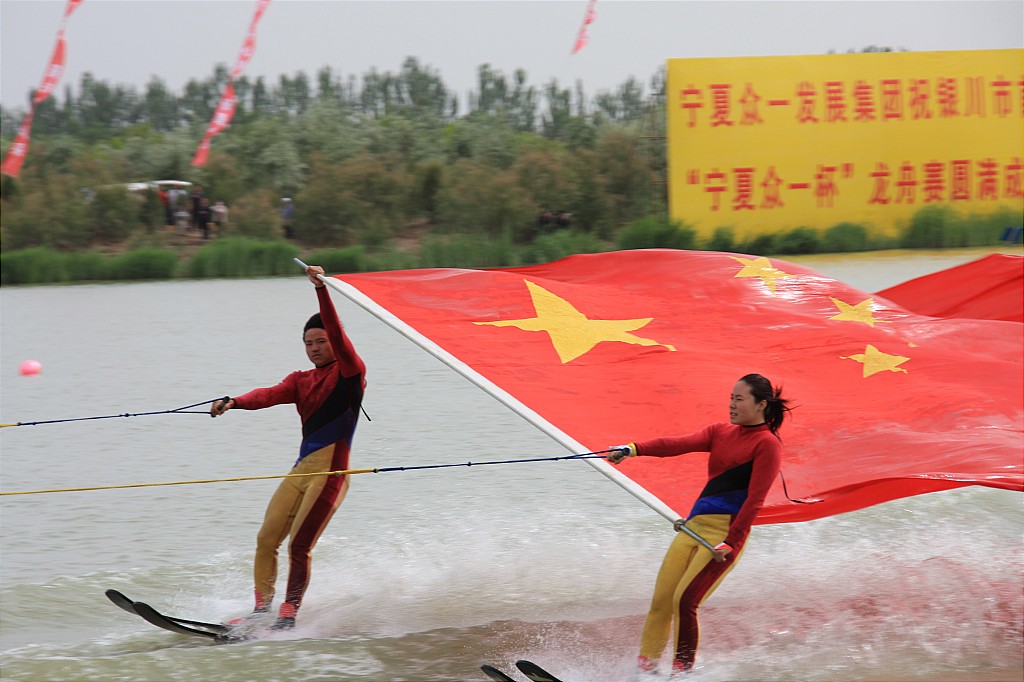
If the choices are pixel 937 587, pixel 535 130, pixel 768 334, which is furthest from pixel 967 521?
pixel 535 130

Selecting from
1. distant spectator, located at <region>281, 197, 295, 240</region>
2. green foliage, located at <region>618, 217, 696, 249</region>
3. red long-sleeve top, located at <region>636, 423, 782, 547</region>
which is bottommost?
red long-sleeve top, located at <region>636, 423, 782, 547</region>

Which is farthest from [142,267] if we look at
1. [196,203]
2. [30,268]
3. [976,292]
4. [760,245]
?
[976,292]

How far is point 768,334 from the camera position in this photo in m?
6.24

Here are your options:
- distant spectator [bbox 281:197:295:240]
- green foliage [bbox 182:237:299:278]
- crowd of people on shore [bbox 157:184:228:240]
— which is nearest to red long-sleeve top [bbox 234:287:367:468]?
green foliage [bbox 182:237:299:278]

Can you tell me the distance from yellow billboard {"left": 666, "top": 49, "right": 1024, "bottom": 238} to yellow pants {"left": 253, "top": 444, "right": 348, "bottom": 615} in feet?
60.4

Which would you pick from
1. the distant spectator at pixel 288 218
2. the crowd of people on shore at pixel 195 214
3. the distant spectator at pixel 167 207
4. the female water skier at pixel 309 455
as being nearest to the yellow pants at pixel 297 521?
the female water skier at pixel 309 455

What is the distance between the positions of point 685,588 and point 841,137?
69.6 ft

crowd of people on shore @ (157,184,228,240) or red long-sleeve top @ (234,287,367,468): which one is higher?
crowd of people on shore @ (157,184,228,240)

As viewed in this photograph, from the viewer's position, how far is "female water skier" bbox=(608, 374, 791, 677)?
441cm

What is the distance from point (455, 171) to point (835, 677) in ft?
92.2

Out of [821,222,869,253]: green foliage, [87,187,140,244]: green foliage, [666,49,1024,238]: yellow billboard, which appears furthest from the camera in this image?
[87,187,140,244]: green foliage

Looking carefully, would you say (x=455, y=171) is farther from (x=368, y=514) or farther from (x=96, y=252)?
(x=368, y=514)

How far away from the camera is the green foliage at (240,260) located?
2619 cm

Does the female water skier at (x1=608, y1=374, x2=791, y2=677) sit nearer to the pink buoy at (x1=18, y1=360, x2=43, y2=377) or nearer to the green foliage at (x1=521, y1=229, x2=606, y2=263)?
the pink buoy at (x1=18, y1=360, x2=43, y2=377)
